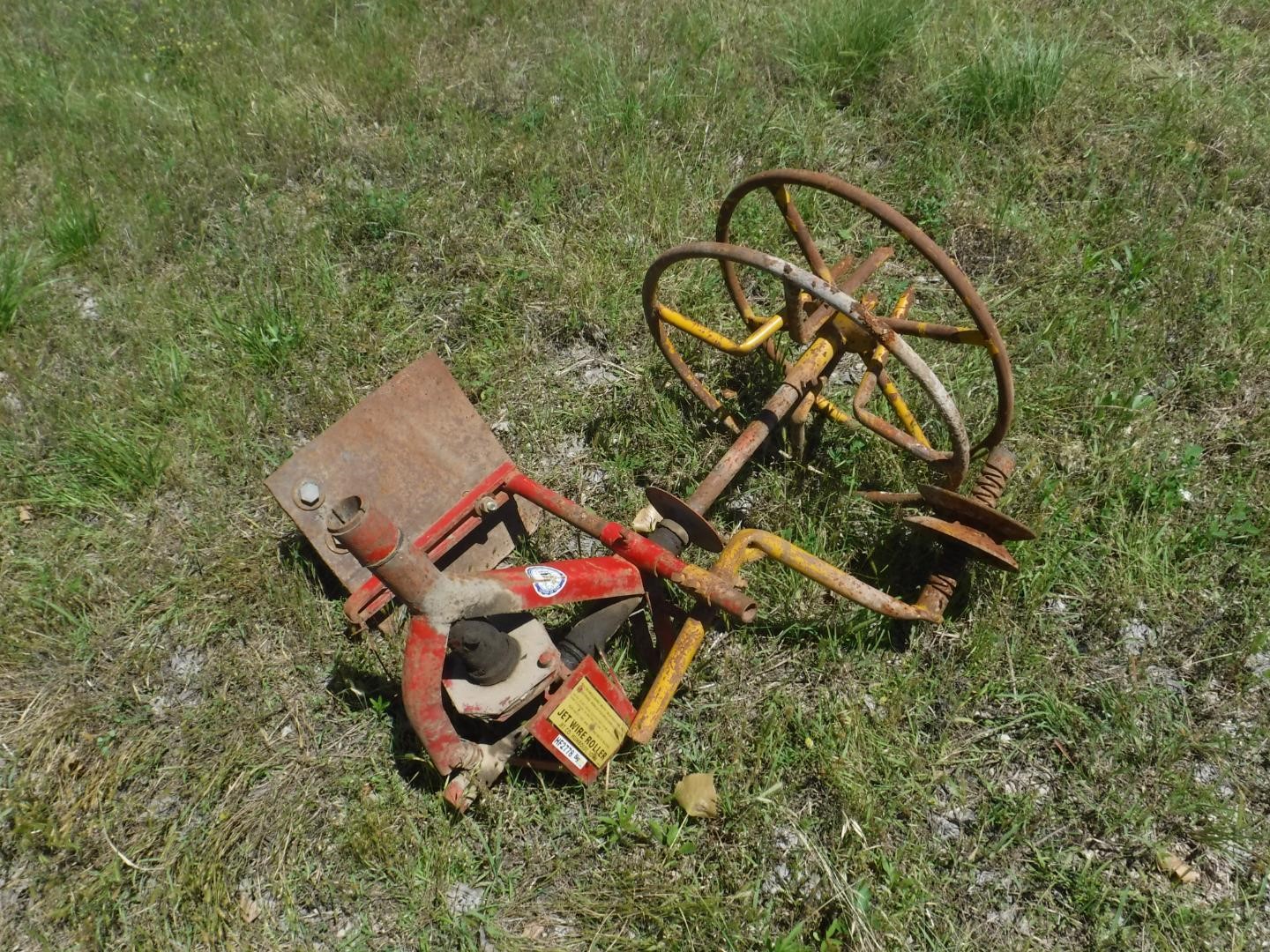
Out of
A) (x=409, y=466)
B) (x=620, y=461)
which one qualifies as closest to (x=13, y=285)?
(x=409, y=466)

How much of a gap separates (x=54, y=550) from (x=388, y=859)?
160 cm

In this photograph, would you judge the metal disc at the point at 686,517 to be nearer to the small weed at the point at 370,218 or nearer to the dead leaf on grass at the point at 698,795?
the dead leaf on grass at the point at 698,795

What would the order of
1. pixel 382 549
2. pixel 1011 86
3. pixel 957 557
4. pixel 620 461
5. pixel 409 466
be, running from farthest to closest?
pixel 1011 86 → pixel 620 461 → pixel 409 466 → pixel 957 557 → pixel 382 549

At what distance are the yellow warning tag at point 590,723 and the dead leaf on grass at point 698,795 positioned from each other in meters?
0.23

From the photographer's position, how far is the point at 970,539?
7.38 feet

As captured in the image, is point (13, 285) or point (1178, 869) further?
point (13, 285)

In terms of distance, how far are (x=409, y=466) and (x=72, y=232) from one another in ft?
7.93

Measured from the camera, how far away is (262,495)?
9.82 feet

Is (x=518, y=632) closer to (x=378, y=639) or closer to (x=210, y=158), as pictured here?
(x=378, y=639)

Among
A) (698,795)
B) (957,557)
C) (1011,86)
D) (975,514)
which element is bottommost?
(698,795)

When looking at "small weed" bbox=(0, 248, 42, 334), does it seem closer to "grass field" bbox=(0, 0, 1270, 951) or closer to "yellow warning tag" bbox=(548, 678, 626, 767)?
"grass field" bbox=(0, 0, 1270, 951)

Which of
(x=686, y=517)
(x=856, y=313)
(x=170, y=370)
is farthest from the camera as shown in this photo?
(x=170, y=370)

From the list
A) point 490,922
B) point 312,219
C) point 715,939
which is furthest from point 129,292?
point 715,939

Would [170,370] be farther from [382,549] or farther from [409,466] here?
[382,549]
